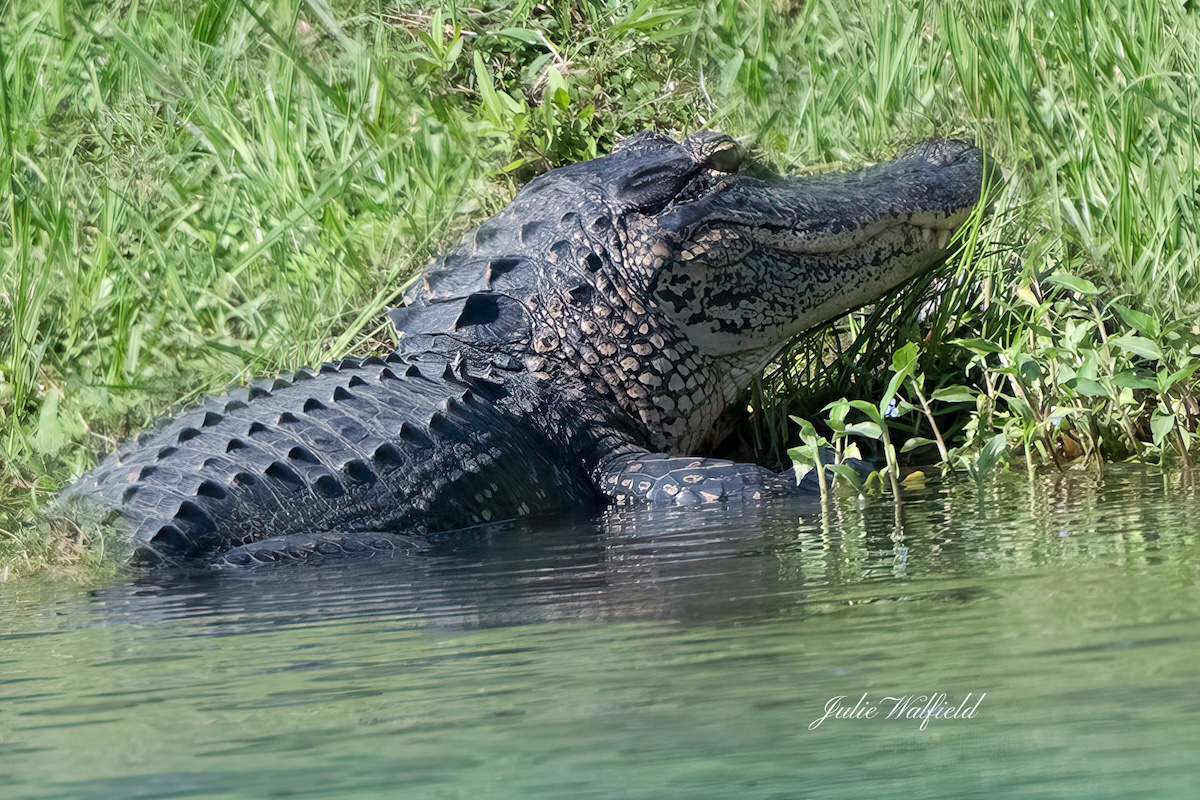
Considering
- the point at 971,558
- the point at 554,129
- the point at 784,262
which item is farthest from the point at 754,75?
the point at 971,558

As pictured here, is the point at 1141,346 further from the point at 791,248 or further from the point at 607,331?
the point at 607,331

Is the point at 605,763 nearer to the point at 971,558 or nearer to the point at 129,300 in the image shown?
the point at 971,558

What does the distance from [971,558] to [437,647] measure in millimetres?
877

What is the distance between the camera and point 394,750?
1263 millimetres

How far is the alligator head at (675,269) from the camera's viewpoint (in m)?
4.25

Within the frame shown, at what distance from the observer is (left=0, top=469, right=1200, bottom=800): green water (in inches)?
44.6

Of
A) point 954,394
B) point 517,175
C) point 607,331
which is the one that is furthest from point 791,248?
point 517,175

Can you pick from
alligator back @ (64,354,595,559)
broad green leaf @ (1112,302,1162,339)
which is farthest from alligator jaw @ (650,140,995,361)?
broad green leaf @ (1112,302,1162,339)

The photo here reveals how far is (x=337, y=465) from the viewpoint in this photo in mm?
3537

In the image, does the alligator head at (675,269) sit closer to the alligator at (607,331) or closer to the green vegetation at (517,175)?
the alligator at (607,331)

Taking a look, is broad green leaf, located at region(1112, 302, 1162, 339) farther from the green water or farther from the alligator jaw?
the alligator jaw

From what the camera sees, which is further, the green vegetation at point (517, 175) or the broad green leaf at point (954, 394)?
the green vegetation at point (517, 175)
